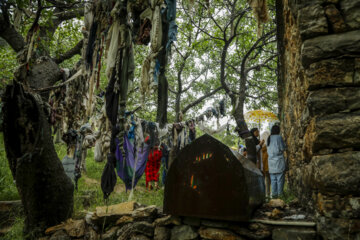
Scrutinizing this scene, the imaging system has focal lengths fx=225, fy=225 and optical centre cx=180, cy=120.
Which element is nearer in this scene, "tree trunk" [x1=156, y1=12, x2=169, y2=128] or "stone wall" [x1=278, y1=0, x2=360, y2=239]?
"stone wall" [x1=278, y1=0, x2=360, y2=239]

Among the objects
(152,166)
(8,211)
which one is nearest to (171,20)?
(8,211)

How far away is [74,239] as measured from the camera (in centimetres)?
330

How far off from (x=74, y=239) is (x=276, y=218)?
2.82 metres

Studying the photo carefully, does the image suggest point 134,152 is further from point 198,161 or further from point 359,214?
point 359,214

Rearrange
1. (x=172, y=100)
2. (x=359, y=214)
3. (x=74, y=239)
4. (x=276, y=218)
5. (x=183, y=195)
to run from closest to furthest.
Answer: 1. (x=359, y=214)
2. (x=276, y=218)
3. (x=183, y=195)
4. (x=74, y=239)
5. (x=172, y=100)

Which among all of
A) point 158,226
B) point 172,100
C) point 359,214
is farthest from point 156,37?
point 172,100

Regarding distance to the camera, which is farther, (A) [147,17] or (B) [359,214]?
(A) [147,17]

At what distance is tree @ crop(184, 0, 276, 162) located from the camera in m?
7.07

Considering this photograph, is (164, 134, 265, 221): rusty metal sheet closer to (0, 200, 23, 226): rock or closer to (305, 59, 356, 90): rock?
(305, 59, 356, 90): rock

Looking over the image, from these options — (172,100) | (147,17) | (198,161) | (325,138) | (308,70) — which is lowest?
(198,161)

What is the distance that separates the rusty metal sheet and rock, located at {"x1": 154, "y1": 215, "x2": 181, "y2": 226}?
0.15 meters

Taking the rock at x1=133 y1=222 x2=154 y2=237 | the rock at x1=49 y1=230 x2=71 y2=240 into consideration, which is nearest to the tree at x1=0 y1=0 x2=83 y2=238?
the rock at x1=49 y1=230 x2=71 y2=240

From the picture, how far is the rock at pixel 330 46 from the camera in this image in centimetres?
211

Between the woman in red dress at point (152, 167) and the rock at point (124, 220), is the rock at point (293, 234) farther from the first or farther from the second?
the woman in red dress at point (152, 167)
